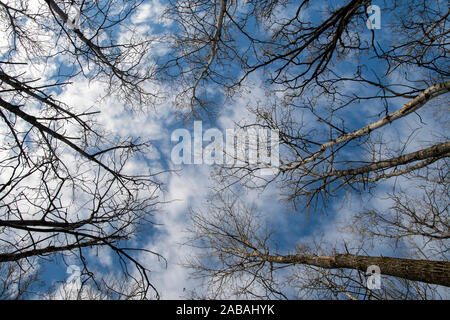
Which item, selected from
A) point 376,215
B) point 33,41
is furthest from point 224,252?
point 33,41

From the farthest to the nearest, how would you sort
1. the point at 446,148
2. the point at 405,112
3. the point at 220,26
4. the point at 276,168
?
the point at 276,168 → the point at 220,26 → the point at 405,112 → the point at 446,148

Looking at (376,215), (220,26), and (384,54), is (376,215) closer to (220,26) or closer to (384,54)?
(384,54)

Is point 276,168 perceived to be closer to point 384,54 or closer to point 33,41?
point 384,54
